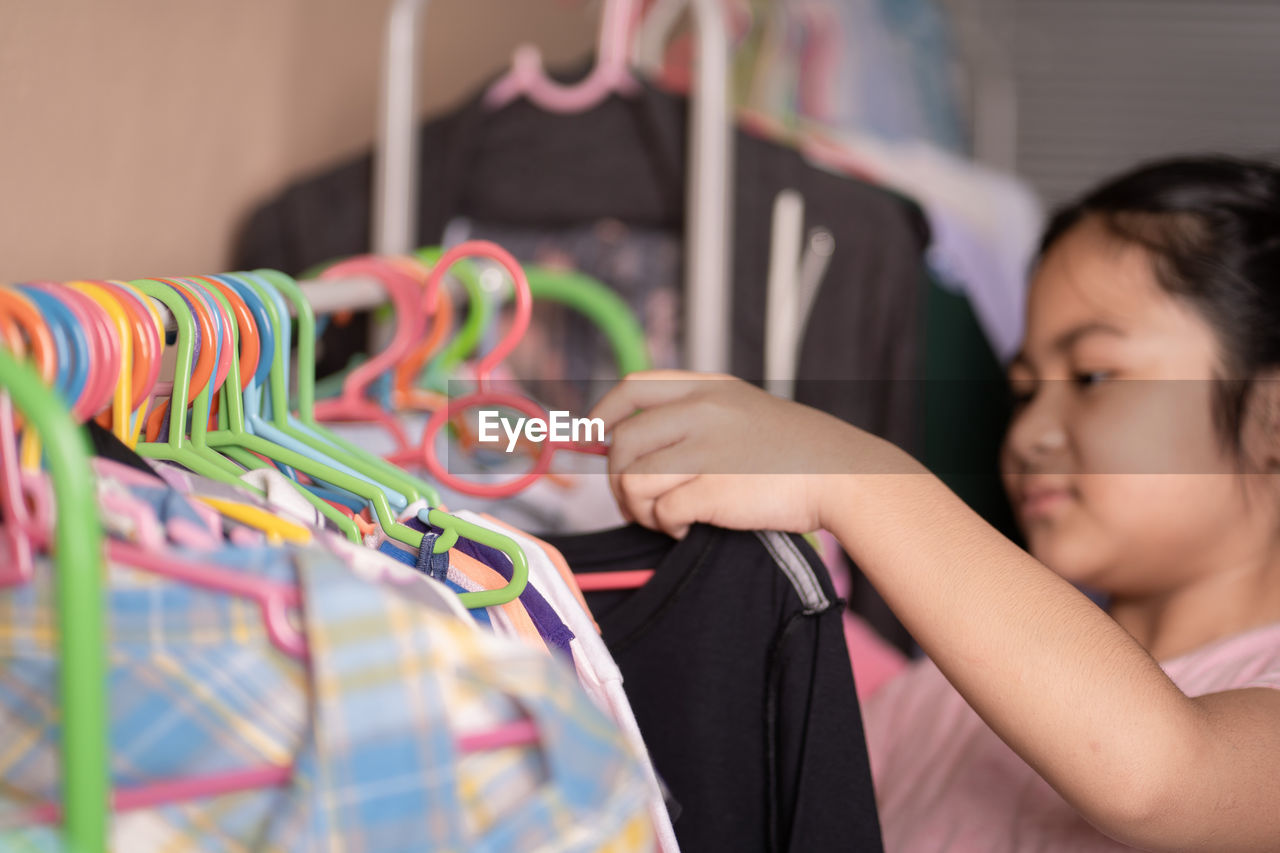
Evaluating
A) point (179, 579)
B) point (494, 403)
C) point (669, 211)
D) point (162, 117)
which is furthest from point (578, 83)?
point (179, 579)

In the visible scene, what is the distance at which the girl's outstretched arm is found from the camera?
546 millimetres

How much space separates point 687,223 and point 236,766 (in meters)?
0.85

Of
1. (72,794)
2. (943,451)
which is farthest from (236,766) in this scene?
(943,451)

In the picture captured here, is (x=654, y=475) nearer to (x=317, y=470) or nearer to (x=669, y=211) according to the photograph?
(x=317, y=470)

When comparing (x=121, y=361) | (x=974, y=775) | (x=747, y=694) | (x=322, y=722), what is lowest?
(x=974, y=775)

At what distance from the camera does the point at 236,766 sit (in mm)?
387

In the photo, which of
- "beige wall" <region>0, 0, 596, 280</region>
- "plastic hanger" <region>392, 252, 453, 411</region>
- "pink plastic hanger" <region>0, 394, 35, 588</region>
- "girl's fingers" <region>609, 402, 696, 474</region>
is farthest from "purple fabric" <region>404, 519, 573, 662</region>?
"beige wall" <region>0, 0, 596, 280</region>

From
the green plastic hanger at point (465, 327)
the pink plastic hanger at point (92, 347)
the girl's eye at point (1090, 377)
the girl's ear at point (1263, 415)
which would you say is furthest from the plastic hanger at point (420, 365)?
the girl's ear at point (1263, 415)

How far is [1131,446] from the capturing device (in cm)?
87

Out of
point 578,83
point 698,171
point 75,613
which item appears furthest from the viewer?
point 578,83

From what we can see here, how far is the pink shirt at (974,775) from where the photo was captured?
0.78 meters

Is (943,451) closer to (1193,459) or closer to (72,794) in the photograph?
(1193,459)

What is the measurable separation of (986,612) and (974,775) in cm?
35

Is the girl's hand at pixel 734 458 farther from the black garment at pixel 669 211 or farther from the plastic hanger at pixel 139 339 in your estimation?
the black garment at pixel 669 211
